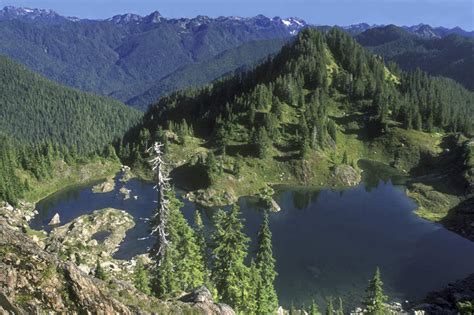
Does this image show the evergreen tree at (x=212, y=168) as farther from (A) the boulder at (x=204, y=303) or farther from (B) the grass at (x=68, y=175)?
(A) the boulder at (x=204, y=303)

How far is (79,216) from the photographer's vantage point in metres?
120

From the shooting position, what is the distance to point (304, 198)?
145 metres

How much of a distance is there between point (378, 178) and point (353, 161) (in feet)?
35.2

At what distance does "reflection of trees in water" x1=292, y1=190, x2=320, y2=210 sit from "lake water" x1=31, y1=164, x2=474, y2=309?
30cm

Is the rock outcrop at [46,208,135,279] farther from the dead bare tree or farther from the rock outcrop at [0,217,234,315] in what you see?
the rock outcrop at [0,217,234,315]

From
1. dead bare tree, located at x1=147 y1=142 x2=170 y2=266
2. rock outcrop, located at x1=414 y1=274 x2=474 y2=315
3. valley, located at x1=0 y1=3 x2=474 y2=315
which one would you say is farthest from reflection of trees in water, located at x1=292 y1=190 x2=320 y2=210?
dead bare tree, located at x1=147 y1=142 x2=170 y2=266

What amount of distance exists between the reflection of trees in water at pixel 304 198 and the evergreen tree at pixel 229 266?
257 ft

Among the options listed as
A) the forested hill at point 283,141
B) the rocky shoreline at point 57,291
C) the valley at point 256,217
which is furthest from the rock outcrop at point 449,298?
the forested hill at point 283,141

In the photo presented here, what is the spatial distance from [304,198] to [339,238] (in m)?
32.6

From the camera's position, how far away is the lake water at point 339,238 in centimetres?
9112

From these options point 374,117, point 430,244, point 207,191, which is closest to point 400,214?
point 430,244

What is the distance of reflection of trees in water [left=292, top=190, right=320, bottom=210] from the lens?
139 m

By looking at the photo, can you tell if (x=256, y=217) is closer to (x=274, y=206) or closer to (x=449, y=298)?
(x=274, y=206)

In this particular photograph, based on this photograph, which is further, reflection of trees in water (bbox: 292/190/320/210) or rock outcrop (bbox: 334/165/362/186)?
rock outcrop (bbox: 334/165/362/186)
